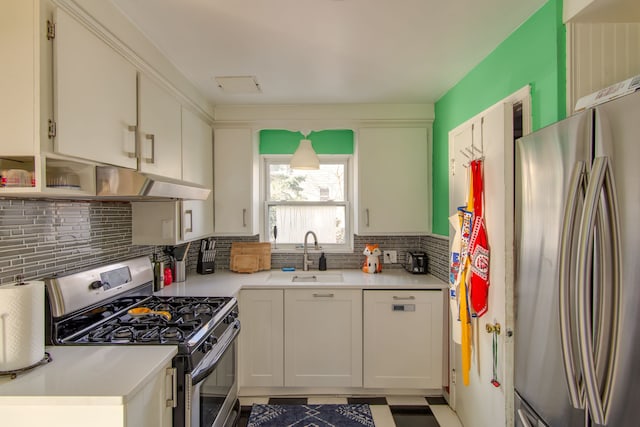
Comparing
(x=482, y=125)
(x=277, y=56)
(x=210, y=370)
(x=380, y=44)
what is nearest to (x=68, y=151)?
(x=210, y=370)

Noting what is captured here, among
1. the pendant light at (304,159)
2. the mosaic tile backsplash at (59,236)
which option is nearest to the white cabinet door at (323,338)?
the pendant light at (304,159)

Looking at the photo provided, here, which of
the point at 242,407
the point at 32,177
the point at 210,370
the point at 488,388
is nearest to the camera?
the point at 32,177

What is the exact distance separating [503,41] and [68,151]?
2148 millimetres

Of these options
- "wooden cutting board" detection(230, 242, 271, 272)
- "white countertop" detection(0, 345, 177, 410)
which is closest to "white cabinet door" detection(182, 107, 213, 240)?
"wooden cutting board" detection(230, 242, 271, 272)

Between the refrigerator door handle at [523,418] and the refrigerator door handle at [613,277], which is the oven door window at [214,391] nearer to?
the refrigerator door handle at [523,418]

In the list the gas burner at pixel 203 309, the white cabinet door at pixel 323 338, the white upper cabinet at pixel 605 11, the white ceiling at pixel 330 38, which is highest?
the white ceiling at pixel 330 38

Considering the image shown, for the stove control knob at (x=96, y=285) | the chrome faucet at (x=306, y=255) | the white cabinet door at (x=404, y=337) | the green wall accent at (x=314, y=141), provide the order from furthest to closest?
the green wall accent at (x=314, y=141) → the chrome faucet at (x=306, y=255) → the white cabinet door at (x=404, y=337) → the stove control knob at (x=96, y=285)

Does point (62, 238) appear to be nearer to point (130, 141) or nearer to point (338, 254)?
point (130, 141)

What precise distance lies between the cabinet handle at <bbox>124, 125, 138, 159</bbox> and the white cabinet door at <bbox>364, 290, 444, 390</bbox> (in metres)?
1.85

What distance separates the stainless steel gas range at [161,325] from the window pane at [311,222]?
1.33 meters

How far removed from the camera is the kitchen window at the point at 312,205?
361cm

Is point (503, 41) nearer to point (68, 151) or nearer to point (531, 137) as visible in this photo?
point (531, 137)

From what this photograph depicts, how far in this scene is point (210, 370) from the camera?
174 centimetres

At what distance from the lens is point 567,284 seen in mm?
1029
